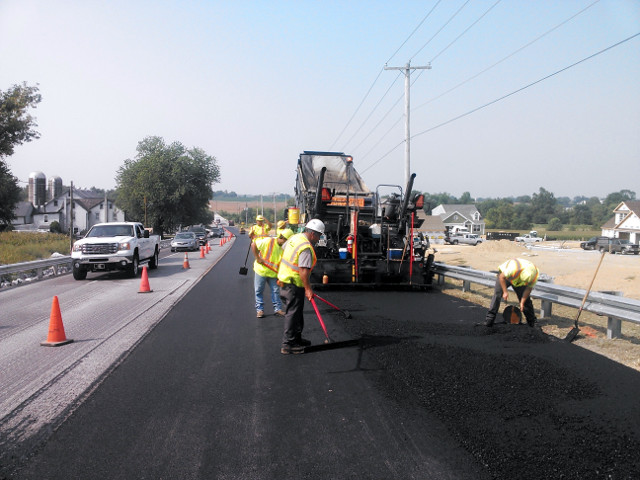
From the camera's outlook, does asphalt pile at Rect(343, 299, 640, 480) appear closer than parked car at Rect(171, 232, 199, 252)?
Yes

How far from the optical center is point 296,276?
6.80 metres

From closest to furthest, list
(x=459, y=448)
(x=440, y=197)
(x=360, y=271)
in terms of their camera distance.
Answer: (x=459, y=448)
(x=360, y=271)
(x=440, y=197)

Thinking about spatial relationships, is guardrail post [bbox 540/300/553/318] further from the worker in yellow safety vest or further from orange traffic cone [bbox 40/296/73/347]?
orange traffic cone [bbox 40/296/73/347]

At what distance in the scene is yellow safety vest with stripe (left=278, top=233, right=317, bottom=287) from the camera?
22.1 ft

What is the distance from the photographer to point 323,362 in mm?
6535

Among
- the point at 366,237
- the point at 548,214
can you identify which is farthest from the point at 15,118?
the point at 548,214

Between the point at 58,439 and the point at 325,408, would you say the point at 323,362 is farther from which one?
the point at 58,439

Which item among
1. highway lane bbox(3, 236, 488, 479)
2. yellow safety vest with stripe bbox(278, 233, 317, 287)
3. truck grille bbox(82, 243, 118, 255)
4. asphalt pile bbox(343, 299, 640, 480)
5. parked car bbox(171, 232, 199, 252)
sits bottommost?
highway lane bbox(3, 236, 488, 479)

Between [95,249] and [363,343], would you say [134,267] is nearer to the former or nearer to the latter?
[95,249]

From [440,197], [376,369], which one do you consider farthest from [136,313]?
[440,197]

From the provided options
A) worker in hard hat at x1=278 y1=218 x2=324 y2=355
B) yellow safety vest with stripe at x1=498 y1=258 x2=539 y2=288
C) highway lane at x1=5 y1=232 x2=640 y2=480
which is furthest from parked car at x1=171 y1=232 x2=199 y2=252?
worker in hard hat at x1=278 y1=218 x2=324 y2=355

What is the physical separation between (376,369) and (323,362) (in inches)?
28.0

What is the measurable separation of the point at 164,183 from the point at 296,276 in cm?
5636

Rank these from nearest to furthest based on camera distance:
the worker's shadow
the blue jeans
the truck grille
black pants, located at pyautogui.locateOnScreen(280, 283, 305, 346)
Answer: black pants, located at pyautogui.locateOnScreen(280, 283, 305, 346) → the worker's shadow → the blue jeans → the truck grille
